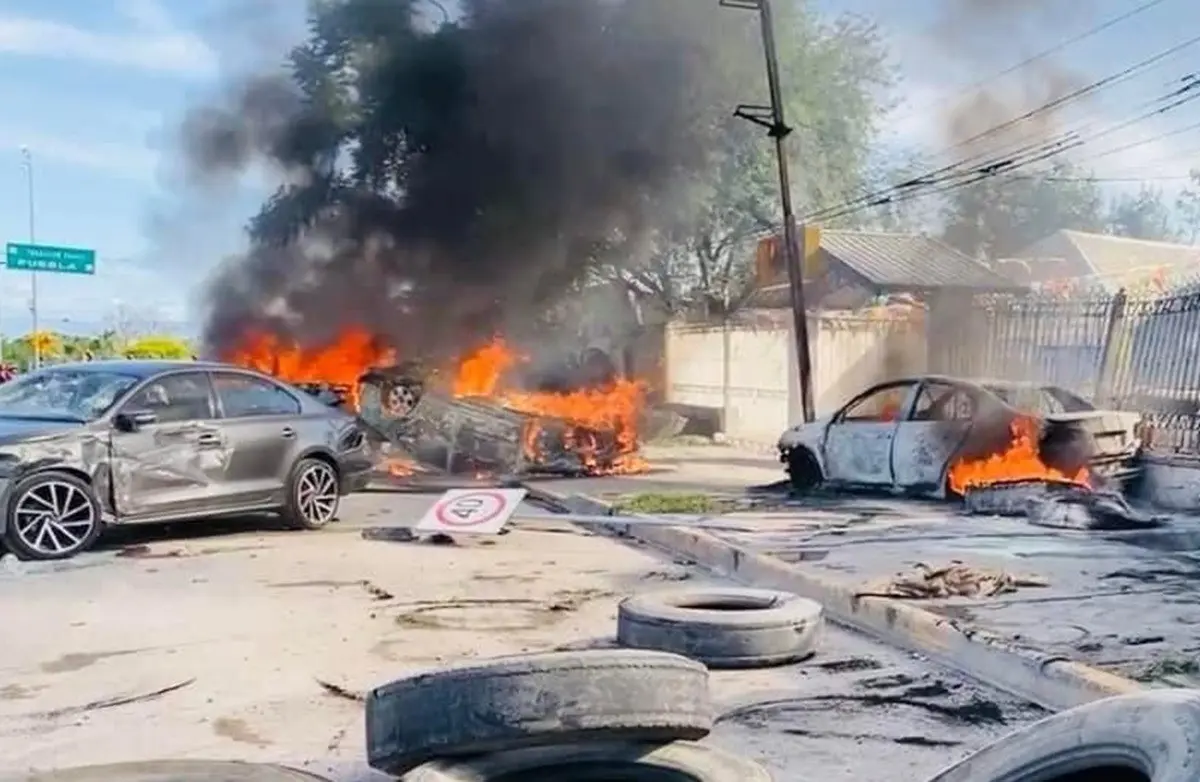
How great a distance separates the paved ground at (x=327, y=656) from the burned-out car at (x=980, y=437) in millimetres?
4356

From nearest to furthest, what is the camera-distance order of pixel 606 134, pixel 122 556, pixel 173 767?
pixel 173 767, pixel 122 556, pixel 606 134

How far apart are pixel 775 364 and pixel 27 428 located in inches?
605

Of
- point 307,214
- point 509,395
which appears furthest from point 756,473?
point 307,214

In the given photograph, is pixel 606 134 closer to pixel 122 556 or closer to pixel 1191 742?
pixel 122 556

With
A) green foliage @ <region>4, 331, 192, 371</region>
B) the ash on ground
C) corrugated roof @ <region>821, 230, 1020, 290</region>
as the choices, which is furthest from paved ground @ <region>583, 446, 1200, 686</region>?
green foliage @ <region>4, 331, 192, 371</region>

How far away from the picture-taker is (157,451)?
9.80 metres

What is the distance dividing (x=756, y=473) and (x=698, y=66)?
407 inches

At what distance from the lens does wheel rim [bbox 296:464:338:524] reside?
1096 centimetres

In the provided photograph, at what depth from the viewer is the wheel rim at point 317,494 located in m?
11.0

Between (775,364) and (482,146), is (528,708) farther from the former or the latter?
(482,146)

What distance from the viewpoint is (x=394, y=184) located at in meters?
24.6

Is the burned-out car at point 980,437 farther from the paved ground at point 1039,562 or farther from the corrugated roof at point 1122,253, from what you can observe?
the corrugated roof at point 1122,253

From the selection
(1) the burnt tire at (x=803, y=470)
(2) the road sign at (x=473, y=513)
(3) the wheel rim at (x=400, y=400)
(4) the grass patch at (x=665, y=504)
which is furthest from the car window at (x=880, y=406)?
(3) the wheel rim at (x=400, y=400)

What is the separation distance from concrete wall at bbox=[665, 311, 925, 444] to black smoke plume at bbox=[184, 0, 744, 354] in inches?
113
